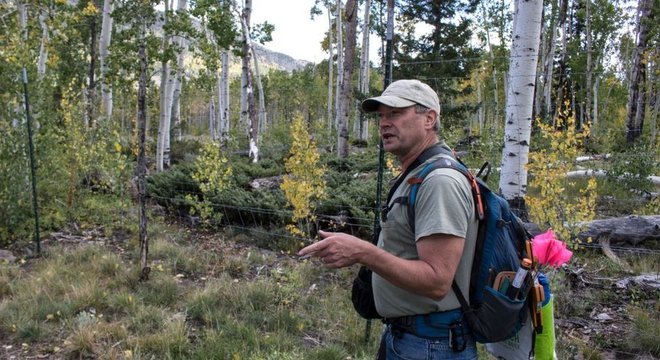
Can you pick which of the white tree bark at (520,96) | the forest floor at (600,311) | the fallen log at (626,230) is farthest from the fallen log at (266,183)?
the fallen log at (626,230)

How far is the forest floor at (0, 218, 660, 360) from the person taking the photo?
13.1 feet

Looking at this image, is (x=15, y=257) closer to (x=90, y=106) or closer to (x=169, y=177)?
(x=169, y=177)

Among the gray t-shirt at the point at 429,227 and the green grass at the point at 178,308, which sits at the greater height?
the gray t-shirt at the point at 429,227

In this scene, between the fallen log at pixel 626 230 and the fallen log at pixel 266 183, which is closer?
the fallen log at pixel 626 230

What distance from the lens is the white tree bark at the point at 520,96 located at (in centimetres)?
537

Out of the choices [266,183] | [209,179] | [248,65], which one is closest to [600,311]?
[209,179]

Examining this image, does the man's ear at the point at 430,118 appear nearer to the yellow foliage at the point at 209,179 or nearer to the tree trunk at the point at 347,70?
the yellow foliage at the point at 209,179

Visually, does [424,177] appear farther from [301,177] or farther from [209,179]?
[209,179]

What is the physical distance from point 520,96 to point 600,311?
249 centimetres

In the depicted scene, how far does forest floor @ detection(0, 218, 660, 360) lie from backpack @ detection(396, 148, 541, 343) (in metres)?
2.61

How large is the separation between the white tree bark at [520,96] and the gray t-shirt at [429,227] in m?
4.07

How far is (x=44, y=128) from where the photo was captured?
7.51 m

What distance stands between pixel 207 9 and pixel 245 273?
24.4ft

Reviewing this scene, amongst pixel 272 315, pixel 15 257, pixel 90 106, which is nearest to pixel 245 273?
pixel 272 315
